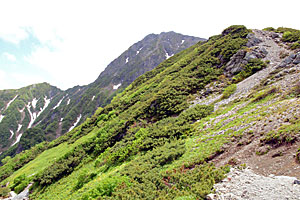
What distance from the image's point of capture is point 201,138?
14.2 m

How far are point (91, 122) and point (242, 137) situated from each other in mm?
43685

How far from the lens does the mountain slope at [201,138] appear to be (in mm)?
9211

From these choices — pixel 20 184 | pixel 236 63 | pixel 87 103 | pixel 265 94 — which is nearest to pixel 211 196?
pixel 265 94

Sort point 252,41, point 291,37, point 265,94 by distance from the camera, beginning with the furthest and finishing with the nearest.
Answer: point 252,41
point 291,37
point 265,94

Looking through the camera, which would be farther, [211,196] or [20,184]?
[20,184]

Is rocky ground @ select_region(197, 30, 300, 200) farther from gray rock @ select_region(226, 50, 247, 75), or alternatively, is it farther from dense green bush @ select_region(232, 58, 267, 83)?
gray rock @ select_region(226, 50, 247, 75)

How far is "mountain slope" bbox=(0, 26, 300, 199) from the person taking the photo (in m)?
9.21

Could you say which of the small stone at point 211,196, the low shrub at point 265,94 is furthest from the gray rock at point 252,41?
the small stone at point 211,196

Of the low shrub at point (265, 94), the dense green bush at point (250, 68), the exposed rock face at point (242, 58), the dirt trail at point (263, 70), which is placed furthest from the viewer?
the exposed rock face at point (242, 58)

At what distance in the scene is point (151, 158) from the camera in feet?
47.3

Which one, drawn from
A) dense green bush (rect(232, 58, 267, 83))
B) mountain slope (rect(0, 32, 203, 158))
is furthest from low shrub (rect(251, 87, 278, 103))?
mountain slope (rect(0, 32, 203, 158))

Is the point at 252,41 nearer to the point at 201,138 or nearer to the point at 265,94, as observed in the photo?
the point at 265,94

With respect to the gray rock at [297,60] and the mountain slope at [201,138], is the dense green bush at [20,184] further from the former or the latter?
the gray rock at [297,60]

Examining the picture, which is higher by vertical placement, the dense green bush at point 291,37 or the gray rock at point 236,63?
the dense green bush at point 291,37
